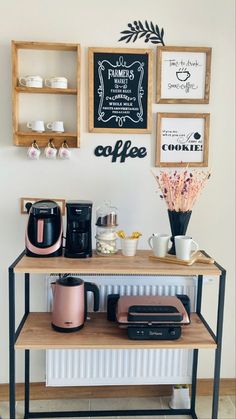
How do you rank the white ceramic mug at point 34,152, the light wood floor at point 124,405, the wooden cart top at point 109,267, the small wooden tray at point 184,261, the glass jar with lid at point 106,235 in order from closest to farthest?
1. the wooden cart top at point 109,267
2. the small wooden tray at point 184,261
3. the glass jar with lid at point 106,235
4. the white ceramic mug at point 34,152
5. the light wood floor at point 124,405

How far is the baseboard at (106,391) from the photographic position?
7.57 feet

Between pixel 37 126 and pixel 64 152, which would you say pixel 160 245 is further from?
pixel 37 126

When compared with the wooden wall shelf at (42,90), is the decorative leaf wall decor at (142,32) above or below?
above

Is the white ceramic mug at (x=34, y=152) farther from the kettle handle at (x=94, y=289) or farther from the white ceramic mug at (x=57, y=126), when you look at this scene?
the kettle handle at (x=94, y=289)

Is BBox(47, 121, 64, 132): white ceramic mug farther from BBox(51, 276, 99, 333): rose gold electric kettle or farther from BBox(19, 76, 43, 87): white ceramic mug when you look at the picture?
BBox(51, 276, 99, 333): rose gold electric kettle

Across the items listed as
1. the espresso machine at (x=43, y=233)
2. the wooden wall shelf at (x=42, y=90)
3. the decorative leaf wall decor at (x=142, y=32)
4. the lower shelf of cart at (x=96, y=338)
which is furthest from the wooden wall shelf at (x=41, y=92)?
the lower shelf of cart at (x=96, y=338)

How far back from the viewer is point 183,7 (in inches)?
82.1

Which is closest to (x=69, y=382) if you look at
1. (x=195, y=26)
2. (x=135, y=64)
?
(x=135, y=64)

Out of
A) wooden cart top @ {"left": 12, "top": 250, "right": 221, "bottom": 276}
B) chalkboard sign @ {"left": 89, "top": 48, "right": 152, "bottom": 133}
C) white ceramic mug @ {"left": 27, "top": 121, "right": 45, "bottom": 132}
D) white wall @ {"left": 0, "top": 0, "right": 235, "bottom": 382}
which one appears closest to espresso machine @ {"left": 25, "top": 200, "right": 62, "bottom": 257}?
wooden cart top @ {"left": 12, "top": 250, "right": 221, "bottom": 276}

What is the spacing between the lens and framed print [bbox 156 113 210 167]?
2.12 m

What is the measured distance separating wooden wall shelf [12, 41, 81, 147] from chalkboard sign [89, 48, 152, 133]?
0.08 meters

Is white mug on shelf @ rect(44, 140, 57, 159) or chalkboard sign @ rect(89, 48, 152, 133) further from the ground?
chalkboard sign @ rect(89, 48, 152, 133)

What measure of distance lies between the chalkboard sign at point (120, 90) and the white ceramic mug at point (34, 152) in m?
0.29

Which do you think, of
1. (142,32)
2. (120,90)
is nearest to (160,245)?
(120,90)
